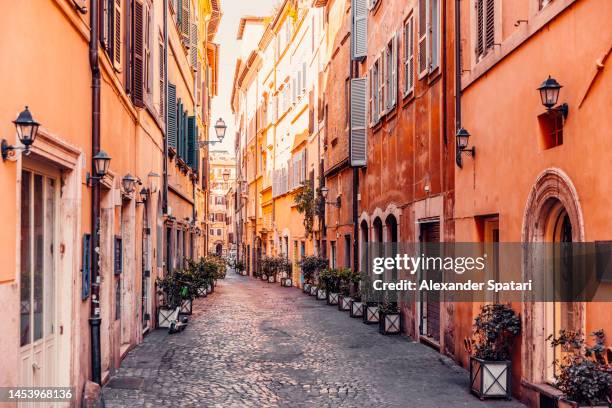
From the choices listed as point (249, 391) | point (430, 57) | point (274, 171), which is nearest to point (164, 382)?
point (249, 391)

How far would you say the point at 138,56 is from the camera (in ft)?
44.4

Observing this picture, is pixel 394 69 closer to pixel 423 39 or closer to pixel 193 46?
pixel 423 39

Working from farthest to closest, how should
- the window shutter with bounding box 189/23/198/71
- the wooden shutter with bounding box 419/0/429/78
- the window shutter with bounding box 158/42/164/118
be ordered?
the window shutter with bounding box 189/23/198/71 < the window shutter with bounding box 158/42/164/118 < the wooden shutter with bounding box 419/0/429/78

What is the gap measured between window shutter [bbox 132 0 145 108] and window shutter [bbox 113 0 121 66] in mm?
1136

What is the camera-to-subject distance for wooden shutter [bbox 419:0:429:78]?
14891 mm

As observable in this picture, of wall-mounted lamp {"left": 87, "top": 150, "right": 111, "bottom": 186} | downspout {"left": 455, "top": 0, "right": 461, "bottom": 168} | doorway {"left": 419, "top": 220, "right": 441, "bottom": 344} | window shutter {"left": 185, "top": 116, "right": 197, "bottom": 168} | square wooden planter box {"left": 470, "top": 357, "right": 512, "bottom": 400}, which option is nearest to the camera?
wall-mounted lamp {"left": 87, "top": 150, "right": 111, "bottom": 186}

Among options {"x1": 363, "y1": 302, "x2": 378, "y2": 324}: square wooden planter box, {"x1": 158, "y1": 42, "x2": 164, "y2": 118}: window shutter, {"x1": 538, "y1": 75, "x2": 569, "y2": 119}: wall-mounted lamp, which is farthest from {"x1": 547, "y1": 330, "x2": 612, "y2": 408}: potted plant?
{"x1": 158, "y1": 42, "x2": 164, "y2": 118}: window shutter

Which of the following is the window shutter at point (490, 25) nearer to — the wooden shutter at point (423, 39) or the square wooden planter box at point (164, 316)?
the wooden shutter at point (423, 39)

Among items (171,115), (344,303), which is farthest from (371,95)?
(344,303)

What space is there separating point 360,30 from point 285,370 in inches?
485

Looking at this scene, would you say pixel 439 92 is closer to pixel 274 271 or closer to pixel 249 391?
pixel 249 391

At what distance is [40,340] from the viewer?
779 centimetres

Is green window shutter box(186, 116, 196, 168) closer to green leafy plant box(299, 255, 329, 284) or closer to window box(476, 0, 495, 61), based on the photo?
green leafy plant box(299, 255, 329, 284)

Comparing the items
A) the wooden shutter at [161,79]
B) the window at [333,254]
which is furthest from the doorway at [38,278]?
the window at [333,254]
